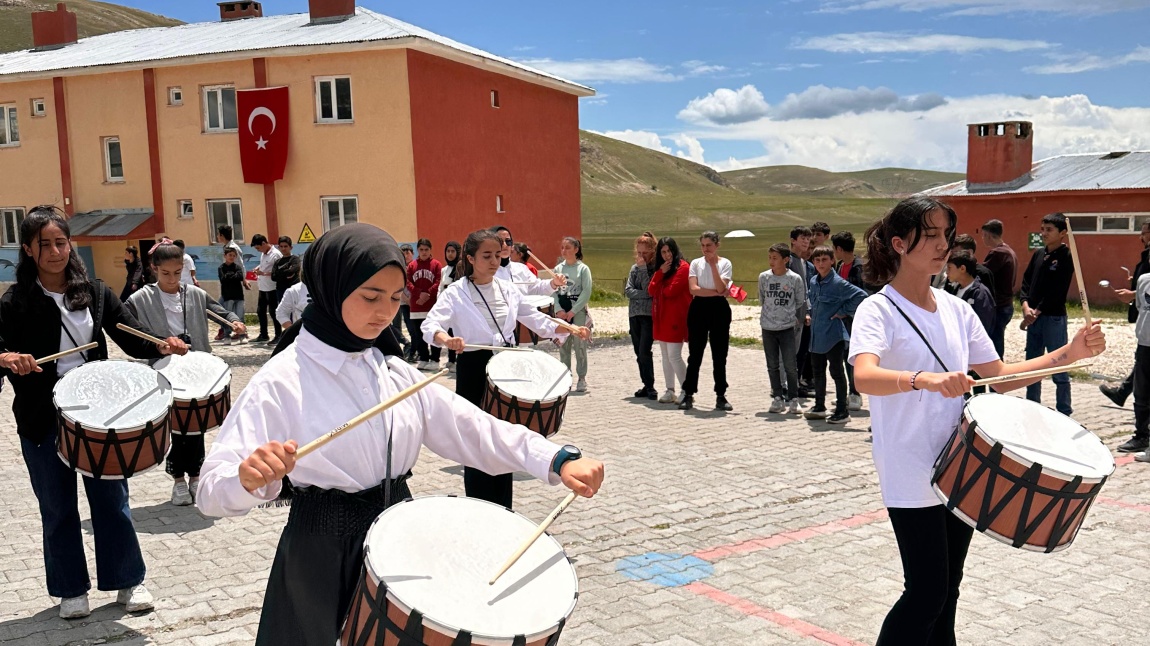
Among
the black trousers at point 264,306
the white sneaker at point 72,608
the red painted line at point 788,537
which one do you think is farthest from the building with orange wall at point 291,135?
the white sneaker at point 72,608

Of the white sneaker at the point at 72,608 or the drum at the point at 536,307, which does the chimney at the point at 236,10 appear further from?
the white sneaker at the point at 72,608

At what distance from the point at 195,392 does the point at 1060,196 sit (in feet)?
92.2

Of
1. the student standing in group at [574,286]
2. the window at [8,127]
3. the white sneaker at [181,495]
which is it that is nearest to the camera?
the white sneaker at [181,495]

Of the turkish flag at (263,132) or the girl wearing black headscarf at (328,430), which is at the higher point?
the turkish flag at (263,132)

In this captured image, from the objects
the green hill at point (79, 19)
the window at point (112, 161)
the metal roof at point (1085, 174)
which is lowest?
→ the metal roof at point (1085, 174)

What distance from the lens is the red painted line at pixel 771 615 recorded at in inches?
181

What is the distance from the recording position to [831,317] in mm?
10086

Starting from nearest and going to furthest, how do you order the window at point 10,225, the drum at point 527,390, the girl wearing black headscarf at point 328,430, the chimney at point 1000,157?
the girl wearing black headscarf at point 328,430 → the drum at point 527,390 → the window at point 10,225 → the chimney at point 1000,157

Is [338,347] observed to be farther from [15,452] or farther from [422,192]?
[422,192]

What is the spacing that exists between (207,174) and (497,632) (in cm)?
2457

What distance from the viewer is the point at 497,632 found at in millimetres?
2266

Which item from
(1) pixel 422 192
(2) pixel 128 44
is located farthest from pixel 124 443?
(2) pixel 128 44

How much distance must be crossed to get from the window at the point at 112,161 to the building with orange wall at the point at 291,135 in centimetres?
4

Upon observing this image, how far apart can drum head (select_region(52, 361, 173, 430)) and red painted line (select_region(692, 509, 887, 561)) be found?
3.30 meters
